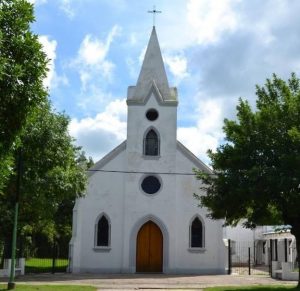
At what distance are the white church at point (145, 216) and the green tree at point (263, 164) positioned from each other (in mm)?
9270

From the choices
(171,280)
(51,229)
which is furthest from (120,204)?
(51,229)

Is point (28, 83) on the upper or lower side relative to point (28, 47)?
lower

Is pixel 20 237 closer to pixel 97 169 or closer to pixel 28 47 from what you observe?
pixel 97 169

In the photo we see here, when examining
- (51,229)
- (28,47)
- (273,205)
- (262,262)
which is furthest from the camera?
(262,262)

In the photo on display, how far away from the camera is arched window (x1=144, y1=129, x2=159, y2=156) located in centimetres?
3152

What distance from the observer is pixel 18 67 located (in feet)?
34.0

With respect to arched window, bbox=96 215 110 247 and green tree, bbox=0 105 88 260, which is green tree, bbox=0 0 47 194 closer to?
green tree, bbox=0 105 88 260

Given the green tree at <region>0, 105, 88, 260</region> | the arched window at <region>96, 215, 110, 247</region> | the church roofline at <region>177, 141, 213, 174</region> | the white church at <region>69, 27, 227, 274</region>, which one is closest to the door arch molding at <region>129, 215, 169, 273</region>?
the white church at <region>69, 27, 227, 274</region>

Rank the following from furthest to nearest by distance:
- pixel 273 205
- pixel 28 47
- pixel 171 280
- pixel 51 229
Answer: pixel 51 229 → pixel 171 280 → pixel 273 205 → pixel 28 47

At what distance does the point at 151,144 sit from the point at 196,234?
596 centimetres

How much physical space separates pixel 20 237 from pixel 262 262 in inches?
882

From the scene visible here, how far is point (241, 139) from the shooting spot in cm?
2020

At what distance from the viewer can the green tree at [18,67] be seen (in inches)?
416

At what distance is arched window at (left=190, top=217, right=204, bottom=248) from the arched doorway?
1.85 metres
